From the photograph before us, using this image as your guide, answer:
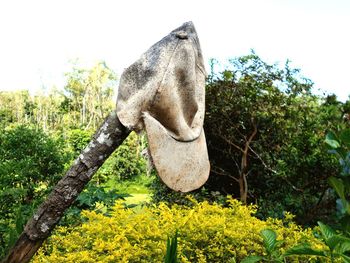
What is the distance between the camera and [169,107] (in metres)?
2.03

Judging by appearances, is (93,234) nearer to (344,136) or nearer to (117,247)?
(117,247)

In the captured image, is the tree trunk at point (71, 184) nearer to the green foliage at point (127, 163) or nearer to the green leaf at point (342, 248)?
the green leaf at point (342, 248)

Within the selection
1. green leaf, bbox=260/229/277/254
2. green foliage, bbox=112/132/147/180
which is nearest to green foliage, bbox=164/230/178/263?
green leaf, bbox=260/229/277/254

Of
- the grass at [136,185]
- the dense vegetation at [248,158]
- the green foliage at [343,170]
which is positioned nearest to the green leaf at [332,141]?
the green foliage at [343,170]

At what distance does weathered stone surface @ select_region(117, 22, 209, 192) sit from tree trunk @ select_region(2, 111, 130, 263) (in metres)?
0.13

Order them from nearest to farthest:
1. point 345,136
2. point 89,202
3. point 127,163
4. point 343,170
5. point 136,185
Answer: point 345,136
point 343,170
point 89,202
point 136,185
point 127,163

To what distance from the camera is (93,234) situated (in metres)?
3.52

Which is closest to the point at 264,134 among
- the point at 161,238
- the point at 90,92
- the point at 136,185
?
the point at 161,238

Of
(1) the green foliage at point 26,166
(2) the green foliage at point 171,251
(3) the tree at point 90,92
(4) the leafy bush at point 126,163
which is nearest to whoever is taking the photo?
(2) the green foliage at point 171,251

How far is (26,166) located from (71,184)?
3803 mm

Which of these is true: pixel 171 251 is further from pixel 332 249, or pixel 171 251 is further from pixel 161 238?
pixel 161 238

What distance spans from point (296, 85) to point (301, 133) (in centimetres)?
79

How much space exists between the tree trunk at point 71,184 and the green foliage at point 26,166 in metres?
3.18

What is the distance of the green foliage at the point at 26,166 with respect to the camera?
217 inches
